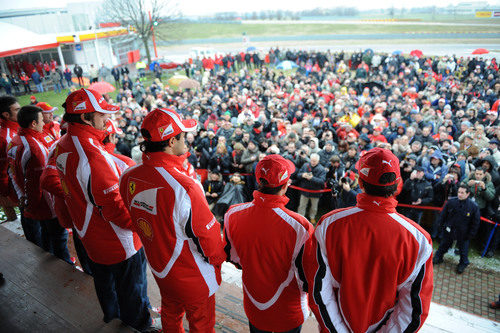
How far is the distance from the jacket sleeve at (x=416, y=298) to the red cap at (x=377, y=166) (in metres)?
0.40

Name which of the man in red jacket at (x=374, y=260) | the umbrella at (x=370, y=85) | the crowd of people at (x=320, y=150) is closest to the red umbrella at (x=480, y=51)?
the crowd of people at (x=320, y=150)

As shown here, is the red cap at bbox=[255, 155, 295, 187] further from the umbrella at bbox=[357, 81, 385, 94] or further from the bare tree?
the bare tree

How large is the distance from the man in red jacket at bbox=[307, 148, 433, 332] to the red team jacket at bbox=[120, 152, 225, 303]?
662 millimetres

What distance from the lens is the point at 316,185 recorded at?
6.21 meters

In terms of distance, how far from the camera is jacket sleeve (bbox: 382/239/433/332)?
1.59 m

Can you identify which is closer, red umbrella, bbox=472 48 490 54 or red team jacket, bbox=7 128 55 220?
red team jacket, bbox=7 128 55 220

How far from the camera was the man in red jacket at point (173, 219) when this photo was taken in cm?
176

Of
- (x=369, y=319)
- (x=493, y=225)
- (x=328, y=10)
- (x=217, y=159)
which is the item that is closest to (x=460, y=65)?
(x=493, y=225)

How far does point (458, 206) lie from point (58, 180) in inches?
212

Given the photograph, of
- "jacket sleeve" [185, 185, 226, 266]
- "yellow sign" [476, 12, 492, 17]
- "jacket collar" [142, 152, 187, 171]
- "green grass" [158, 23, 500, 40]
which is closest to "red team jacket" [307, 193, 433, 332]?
"jacket sleeve" [185, 185, 226, 266]

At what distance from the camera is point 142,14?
27.6 m

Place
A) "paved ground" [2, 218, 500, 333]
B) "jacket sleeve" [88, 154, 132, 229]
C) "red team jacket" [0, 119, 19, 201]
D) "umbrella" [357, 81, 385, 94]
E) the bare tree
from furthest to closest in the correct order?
the bare tree, "umbrella" [357, 81, 385, 94], "red team jacket" [0, 119, 19, 201], "paved ground" [2, 218, 500, 333], "jacket sleeve" [88, 154, 132, 229]

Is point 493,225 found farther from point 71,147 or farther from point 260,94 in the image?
point 260,94

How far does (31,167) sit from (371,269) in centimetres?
303
